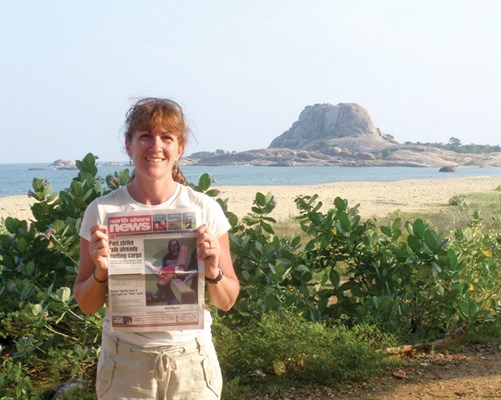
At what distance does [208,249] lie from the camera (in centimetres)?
203

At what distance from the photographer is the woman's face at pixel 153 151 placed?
2.17m

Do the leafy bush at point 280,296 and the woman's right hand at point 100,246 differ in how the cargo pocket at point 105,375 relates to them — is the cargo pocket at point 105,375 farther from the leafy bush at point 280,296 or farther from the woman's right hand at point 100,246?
the leafy bush at point 280,296

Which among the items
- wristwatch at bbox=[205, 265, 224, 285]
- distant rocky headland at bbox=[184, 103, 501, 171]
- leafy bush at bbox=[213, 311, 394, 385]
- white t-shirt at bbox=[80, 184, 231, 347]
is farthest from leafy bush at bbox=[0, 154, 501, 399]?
distant rocky headland at bbox=[184, 103, 501, 171]

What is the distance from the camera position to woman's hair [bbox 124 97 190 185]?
2174 mm

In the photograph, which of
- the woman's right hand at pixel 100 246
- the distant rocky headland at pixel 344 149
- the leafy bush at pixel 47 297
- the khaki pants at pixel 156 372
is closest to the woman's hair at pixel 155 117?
the woman's right hand at pixel 100 246

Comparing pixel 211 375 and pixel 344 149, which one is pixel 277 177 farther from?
pixel 211 375

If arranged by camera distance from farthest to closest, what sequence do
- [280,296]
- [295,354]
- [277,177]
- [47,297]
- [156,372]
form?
[277,177]
[280,296]
[295,354]
[47,297]
[156,372]

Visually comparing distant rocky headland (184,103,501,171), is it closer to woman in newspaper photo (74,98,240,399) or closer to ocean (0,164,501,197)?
ocean (0,164,501,197)

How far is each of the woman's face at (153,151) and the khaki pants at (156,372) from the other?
559mm

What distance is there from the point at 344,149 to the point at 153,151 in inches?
5309

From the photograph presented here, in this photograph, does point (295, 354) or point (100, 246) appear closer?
point (100, 246)

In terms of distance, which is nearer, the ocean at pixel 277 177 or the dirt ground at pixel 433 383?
the dirt ground at pixel 433 383

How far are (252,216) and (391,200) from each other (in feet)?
56.9

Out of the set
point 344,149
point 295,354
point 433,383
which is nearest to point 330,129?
point 344,149
